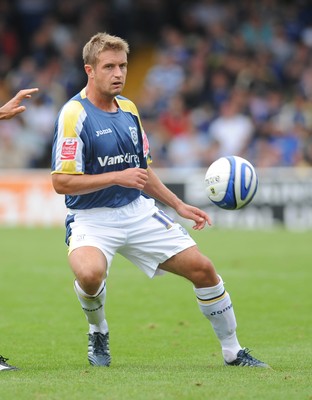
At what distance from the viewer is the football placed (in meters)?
7.34

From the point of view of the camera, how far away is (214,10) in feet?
87.2

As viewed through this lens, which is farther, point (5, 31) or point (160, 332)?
point (5, 31)

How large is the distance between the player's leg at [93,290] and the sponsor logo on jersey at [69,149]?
65 centimetres

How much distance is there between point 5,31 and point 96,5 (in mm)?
2636

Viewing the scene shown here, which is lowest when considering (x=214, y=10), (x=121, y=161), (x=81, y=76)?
(x=121, y=161)

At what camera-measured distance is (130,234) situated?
7277 mm

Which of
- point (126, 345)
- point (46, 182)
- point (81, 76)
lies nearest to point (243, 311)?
point (126, 345)

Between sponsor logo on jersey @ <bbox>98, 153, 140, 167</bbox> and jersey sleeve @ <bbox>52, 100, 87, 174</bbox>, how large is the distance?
8.3 inches

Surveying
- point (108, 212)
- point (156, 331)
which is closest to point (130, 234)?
point (108, 212)

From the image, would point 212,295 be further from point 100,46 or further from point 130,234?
point 100,46

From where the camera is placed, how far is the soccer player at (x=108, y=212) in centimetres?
702

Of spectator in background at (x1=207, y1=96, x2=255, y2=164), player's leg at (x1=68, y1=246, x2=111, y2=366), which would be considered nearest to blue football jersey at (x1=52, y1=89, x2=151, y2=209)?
player's leg at (x1=68, y1=246, x2=111, y2=366)

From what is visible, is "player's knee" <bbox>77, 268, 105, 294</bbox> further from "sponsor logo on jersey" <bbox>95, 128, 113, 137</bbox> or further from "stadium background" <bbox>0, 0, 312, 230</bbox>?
"stadium background" <bbox>0, 0, 312, 230</bbox>

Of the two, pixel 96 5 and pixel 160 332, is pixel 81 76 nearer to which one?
pixel 96 5
